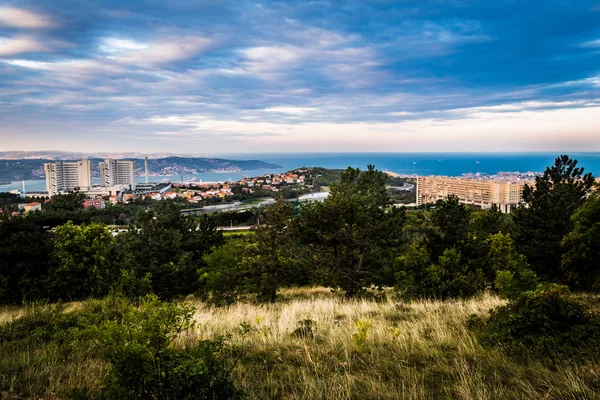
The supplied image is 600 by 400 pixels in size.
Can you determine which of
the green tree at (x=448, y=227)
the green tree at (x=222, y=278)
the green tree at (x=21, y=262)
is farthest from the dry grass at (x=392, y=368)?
the green tree at (x=21, y=262)

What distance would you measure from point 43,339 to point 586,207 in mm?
16883

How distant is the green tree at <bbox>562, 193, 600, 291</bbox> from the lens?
43.1 feet

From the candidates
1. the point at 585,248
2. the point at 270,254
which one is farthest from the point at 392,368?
the point at 585,248

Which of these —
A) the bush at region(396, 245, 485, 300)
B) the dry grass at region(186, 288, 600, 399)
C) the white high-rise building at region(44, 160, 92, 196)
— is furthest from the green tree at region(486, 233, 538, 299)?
the white high-rise building at region(44, 160, 92, 196)

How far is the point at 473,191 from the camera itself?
12062 centimetres

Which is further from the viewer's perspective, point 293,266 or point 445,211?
point 293,266

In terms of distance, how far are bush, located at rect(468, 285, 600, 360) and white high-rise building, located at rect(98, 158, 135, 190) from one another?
183615 mm

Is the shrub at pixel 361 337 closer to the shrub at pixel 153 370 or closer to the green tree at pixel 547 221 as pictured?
the shrub at pixel 153 370

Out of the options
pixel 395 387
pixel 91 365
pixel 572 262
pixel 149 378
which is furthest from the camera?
pixel 572 262

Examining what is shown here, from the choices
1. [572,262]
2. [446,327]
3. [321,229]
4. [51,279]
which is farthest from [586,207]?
[51,279]

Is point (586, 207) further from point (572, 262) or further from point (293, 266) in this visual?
point (293, 266)

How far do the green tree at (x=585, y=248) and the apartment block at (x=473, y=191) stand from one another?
330 feet

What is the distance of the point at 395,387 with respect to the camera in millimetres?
3041

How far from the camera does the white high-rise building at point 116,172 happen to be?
170 m
